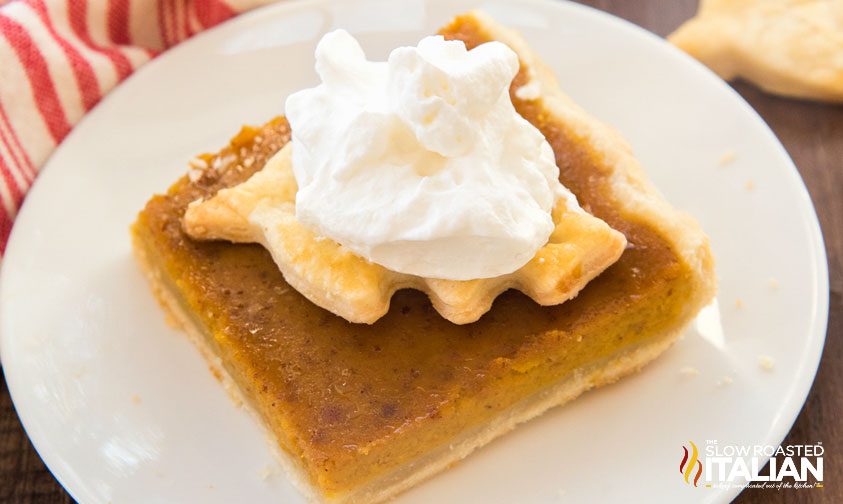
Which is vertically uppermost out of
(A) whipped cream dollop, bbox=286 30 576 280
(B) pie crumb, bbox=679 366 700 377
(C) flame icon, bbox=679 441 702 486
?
(A) whipped cream dollop, bbox=286 30 576 280

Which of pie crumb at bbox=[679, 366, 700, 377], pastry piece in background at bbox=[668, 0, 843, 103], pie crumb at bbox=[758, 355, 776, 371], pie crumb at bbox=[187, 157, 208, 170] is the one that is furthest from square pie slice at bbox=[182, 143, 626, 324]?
pastry piece in background at bbox=[668, 0, 843, 103]

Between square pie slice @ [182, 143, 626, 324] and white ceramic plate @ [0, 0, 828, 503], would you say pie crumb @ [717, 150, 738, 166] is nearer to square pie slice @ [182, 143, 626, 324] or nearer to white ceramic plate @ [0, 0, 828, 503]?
white ceramic plate @ [0, 0, 828, 503]

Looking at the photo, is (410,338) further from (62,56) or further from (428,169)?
(62,56)

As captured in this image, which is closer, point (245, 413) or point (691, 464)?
point (691, 464)

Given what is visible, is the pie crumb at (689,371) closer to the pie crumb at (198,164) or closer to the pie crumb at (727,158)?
the pie crumb at (727,158)

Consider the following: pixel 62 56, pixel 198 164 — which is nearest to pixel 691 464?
pixel 198 164

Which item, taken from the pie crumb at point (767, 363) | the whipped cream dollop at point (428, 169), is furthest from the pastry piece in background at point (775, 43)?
the whipped cream dollop at point (428, 169)
